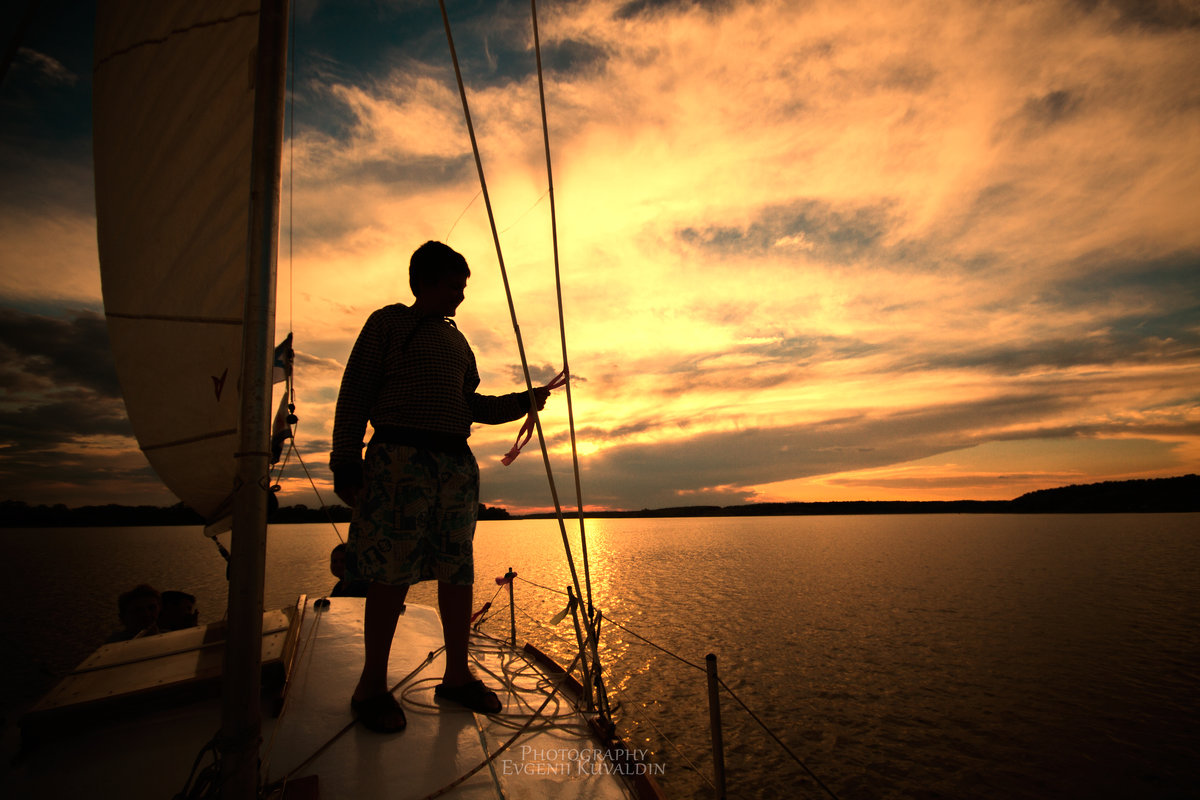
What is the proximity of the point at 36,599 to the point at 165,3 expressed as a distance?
84.7ft

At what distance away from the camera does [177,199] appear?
224 centimetres

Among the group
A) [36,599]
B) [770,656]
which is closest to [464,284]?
[770,656]

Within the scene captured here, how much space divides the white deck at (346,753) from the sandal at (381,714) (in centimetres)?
3

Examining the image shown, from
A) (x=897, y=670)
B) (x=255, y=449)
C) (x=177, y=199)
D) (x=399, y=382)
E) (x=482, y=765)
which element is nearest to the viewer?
(x=255, y=449)

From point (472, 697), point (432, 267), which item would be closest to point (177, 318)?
point (432, 267)

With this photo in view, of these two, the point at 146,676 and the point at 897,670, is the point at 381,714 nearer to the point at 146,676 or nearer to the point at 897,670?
the point at 146,676

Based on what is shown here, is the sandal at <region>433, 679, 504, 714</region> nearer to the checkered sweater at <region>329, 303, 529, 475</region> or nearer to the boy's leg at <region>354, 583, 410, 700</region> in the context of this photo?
the boy's leg at <region>354, 583, 410, 700</region>

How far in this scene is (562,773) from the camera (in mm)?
2221

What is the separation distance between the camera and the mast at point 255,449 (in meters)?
1.34

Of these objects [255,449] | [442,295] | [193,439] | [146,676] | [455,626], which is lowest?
[146,676]

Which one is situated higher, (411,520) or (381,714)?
(411,520)

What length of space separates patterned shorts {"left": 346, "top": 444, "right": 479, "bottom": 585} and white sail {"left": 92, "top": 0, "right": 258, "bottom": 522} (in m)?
0.76

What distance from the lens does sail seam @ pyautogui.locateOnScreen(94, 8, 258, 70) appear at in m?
2.02

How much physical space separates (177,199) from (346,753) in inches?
98.8
